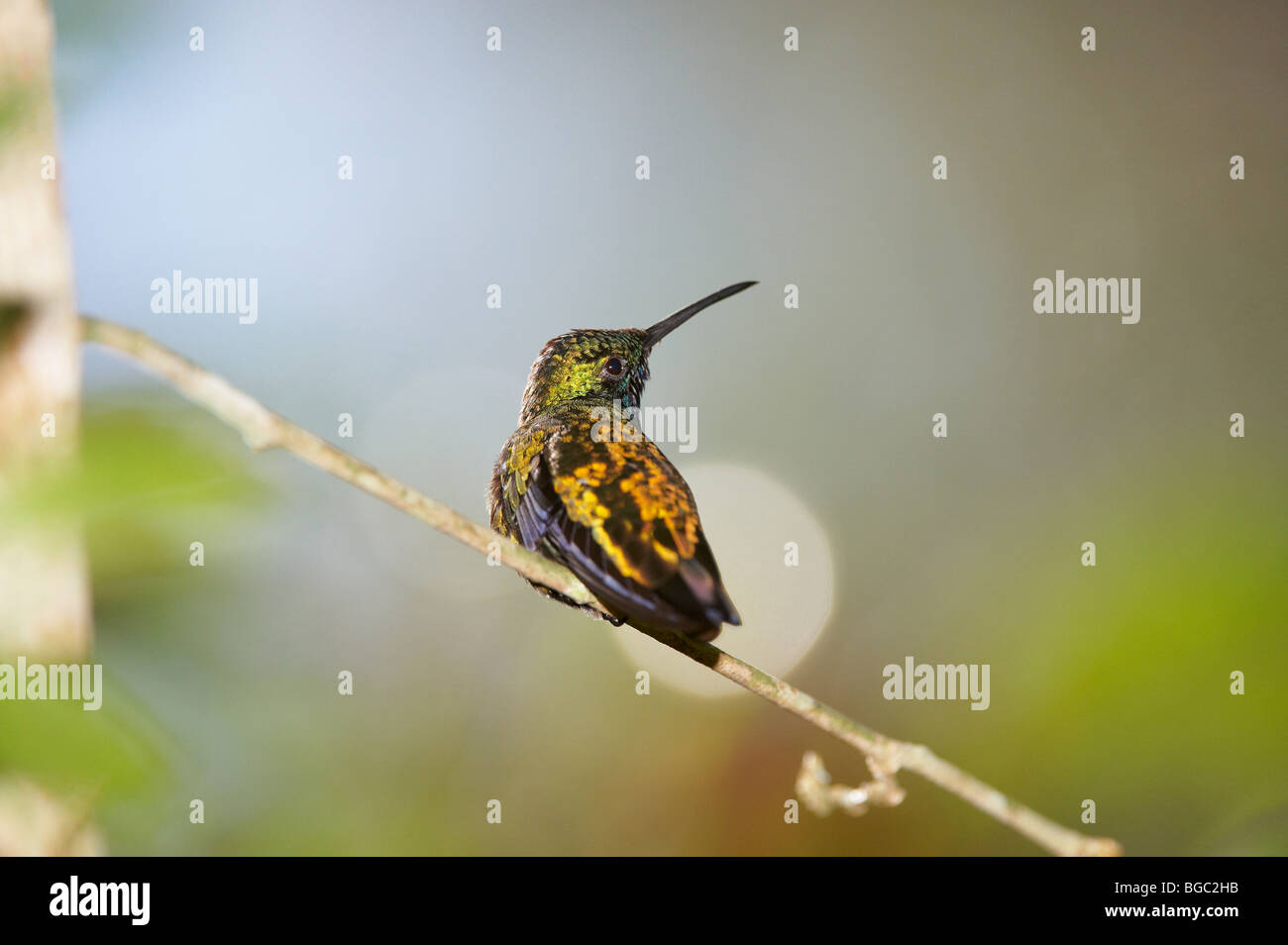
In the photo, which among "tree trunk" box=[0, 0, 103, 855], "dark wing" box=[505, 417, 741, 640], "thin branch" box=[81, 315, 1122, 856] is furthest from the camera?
"dark wing" box=[505, 417, 741, 640]

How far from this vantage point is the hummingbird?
1.22 metres

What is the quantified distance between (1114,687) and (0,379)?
268cm

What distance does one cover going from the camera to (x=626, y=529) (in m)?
1.38

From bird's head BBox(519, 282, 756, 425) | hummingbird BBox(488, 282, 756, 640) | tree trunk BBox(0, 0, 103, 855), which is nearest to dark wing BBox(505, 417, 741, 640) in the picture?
hummingbird BBox(488, 282, 756, 640)

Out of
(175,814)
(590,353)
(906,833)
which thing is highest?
(590,353)

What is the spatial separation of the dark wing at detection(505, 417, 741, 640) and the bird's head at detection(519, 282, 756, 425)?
8.6 inches

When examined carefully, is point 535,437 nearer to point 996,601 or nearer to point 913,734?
point 913,734

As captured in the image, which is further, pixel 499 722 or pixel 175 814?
pixel 499 722

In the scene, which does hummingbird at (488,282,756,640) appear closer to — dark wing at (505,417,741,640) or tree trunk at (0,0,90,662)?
dark wing at (505,417,741,640)

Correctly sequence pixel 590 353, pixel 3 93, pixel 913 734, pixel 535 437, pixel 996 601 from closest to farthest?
1. pixel 3 93
2. pixel 535 437
3. pixel 590 353
4. pixel 913 734
5. pixel 996 601

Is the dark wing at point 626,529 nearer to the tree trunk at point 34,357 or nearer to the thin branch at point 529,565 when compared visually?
the thin branch at point 529,565

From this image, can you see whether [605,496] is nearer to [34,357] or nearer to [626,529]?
[626,529]

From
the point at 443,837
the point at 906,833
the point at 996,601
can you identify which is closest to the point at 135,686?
the point at 443,837

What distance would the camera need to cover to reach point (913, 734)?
12.1ft
